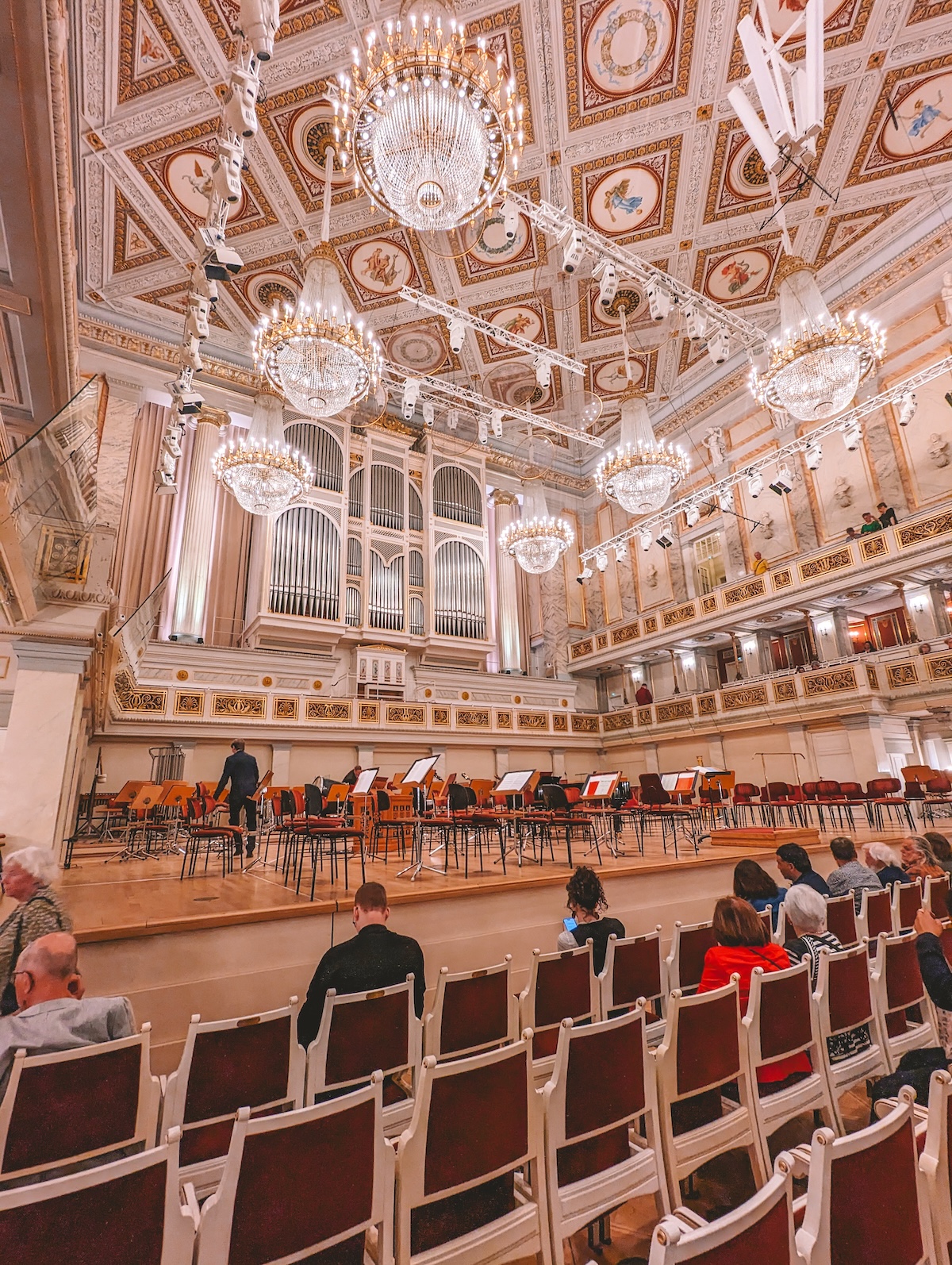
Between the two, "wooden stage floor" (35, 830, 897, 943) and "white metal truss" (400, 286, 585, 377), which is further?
"white metal truss" (400, 286, 585, 377)

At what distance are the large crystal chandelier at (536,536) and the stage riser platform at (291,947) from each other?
574 centimetres

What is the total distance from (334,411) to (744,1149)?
6058 millimetres

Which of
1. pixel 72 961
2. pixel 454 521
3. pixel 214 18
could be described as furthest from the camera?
pixel 454 521

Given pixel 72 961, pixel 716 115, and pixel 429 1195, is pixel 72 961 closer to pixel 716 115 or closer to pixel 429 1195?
pixel 429 1195

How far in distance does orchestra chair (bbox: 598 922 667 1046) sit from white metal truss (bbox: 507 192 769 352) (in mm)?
6749

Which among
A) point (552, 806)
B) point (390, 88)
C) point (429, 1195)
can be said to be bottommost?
point (429, 1195)

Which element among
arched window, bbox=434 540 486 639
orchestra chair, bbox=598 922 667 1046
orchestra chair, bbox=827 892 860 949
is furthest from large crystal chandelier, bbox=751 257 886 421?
arched window, bbox=434 540 486 639

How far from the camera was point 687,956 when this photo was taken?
112 inches

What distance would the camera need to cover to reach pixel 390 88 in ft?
13.4

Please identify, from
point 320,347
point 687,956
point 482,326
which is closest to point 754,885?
point 687,956

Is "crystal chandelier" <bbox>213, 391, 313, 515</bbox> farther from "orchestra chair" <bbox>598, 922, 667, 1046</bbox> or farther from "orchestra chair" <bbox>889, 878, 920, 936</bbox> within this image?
"orchestra chair" <bbox>889, 878, 920, 936</bbox>

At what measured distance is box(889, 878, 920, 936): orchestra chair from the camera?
3270 mm

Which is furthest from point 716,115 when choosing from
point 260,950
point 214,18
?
point 260,950

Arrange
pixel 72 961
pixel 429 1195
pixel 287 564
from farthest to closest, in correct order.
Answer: pixel 287 564
pixel 72 961
pixel 429 1195
